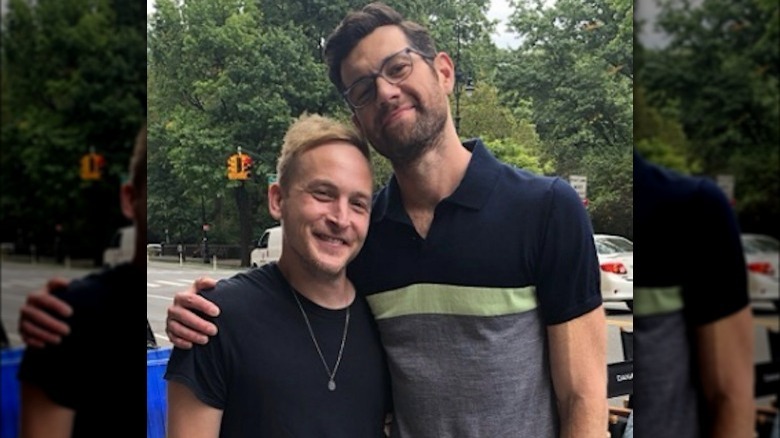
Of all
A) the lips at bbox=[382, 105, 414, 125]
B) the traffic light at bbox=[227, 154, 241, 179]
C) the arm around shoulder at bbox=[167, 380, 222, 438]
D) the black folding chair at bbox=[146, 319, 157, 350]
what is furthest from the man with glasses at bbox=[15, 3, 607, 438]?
the traffic light at bbox=[227, 154, 241, 179]

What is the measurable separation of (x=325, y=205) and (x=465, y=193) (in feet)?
1.30

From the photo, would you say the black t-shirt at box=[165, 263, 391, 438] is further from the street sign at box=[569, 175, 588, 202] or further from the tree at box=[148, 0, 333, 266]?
the street sign at box=[569, 175, 588, 202]

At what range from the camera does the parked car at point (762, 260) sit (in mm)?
2184

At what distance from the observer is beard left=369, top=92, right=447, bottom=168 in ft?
8.09

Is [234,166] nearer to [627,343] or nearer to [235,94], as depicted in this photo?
[235,94]

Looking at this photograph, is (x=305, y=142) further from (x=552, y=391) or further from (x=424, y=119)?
(x=552, y=391)

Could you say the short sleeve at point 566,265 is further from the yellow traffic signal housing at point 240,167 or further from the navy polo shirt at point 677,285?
the yellow traffic signal housing at point 240,167

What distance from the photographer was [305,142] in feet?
8.04

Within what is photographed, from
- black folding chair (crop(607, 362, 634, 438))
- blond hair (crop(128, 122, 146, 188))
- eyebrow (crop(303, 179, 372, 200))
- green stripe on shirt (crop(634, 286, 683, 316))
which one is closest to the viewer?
blond hair (crop(128, 122, 146, 188))

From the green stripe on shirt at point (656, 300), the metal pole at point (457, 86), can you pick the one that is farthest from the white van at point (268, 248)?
the green stripe on shirt at point (656, 300)

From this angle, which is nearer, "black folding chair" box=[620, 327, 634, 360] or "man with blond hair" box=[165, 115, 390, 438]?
"man with blond hair" box=[165, 115, 390, 438]

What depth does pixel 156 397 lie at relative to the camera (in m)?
2.49

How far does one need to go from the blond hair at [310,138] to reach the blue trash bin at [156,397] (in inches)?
23.7

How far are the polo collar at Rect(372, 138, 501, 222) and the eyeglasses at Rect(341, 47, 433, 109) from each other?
9.3 inches
